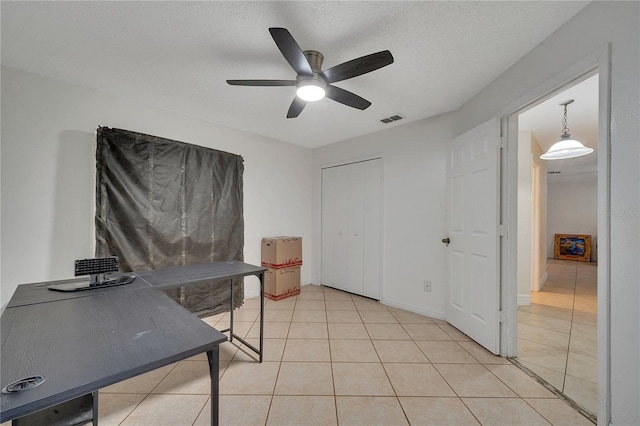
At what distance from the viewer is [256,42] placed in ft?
5.94

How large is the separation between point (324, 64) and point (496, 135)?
166 cm

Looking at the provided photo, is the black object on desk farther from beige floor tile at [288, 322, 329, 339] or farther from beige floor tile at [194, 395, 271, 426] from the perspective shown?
beige floor tile at [288, 322, 329, 339]

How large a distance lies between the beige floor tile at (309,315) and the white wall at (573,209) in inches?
341

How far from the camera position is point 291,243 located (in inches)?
154

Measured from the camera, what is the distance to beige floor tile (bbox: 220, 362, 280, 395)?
1.80 metres

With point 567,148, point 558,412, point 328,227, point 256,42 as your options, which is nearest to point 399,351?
point 558,412

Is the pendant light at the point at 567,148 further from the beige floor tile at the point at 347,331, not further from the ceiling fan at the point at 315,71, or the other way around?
the beige floor tile at the point at 347,331

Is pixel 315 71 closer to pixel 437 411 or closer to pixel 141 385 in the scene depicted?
pixel 437 411

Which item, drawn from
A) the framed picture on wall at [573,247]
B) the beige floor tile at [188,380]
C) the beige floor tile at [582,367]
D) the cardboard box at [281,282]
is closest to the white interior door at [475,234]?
the beige floor tile at [582,367]

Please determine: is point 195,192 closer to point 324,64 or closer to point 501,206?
point 324,64

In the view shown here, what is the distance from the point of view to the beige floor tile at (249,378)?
5.90 ft

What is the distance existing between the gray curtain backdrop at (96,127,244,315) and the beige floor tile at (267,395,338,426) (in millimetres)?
1858

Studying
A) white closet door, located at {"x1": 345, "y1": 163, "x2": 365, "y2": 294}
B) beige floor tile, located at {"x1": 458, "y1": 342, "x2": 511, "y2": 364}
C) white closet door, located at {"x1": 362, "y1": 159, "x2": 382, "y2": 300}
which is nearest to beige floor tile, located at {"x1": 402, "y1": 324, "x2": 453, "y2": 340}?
beige floor tile, located at {"x1": 458, "y1": 342, "x2": 511, "y2": 364}

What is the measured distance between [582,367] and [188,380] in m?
3.20
